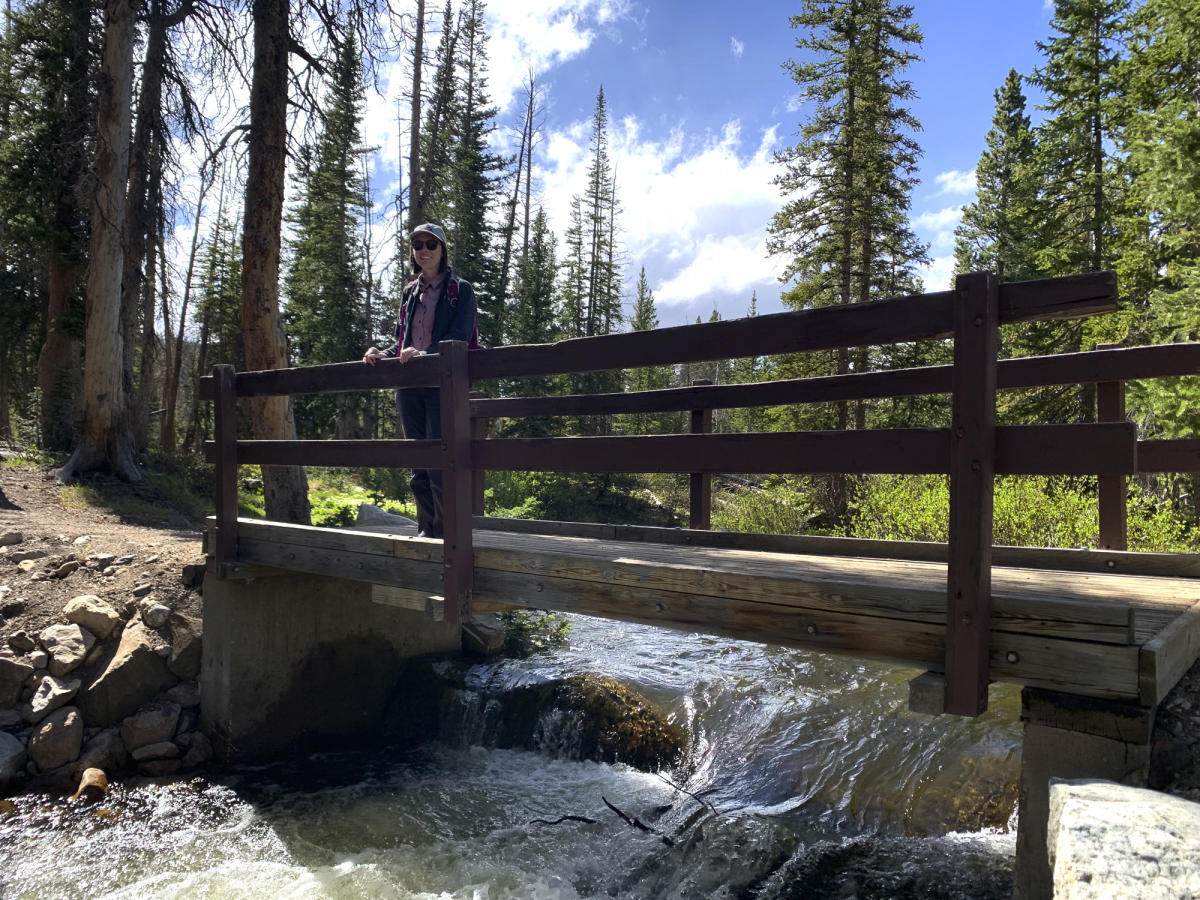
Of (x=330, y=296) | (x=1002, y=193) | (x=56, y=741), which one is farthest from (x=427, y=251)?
(x=1002, y=193)

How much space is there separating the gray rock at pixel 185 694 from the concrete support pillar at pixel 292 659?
79mm

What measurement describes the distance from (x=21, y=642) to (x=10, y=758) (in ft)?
3.32

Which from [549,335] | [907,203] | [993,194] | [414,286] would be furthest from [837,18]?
[414,286]

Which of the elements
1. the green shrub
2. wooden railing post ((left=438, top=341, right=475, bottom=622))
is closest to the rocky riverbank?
the green shrub

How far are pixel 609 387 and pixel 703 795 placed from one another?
28.6 metres

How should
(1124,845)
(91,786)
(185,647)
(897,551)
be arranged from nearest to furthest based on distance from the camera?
(1124,845), (897,551), (91,786), (185,647)

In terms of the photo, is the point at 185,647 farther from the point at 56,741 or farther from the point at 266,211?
the point at 266,211

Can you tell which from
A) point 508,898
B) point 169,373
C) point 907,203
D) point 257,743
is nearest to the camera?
point 508,898

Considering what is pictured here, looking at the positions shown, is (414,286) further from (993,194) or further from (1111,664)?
(993,194)

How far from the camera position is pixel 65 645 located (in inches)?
250

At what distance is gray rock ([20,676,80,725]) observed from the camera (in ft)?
19.8

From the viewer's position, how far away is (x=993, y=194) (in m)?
33.0

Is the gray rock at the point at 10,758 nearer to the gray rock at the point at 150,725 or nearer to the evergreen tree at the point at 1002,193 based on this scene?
the gray rock at the point at 150,725

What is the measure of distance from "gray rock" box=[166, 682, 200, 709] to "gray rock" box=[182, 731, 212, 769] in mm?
268
